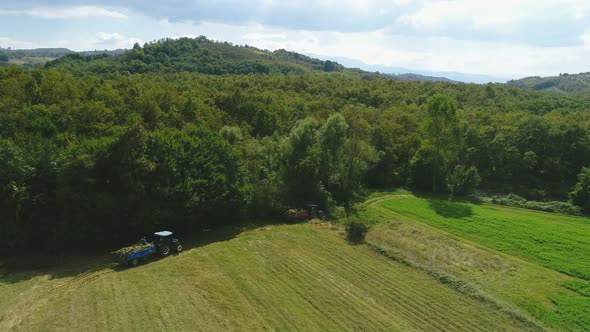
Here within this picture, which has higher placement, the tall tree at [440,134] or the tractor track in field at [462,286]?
the tall tree at [440,134]

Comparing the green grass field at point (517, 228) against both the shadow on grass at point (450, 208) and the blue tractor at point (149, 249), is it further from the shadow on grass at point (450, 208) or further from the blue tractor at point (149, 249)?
the blue tractor at point (149, 249)

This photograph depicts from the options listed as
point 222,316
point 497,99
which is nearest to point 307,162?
point 222,316

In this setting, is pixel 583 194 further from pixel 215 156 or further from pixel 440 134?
pixel 215 156

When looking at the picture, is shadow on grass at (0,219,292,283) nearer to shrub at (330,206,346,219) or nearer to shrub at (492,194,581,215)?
→ shrub at (330,206,346,219)

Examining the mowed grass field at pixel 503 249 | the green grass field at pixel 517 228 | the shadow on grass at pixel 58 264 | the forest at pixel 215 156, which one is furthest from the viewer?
the green grass field at pixel 517 228

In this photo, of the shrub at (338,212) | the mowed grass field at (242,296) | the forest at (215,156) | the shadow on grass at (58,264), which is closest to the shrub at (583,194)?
the forest at (215,156)

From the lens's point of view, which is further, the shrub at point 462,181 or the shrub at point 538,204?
the shrub at point 462,181
